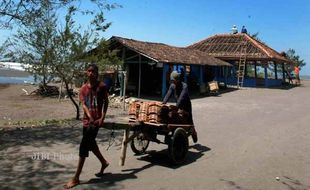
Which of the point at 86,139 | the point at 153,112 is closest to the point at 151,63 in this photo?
the point at 153,112

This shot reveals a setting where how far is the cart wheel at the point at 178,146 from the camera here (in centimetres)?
786

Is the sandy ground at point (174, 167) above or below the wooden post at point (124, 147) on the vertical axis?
below

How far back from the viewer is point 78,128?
1234 centimetres

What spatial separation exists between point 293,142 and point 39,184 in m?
7.16

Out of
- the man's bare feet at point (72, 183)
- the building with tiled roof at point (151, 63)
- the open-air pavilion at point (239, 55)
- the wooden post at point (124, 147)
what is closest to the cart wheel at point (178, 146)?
the wooden post at point (124, 147)

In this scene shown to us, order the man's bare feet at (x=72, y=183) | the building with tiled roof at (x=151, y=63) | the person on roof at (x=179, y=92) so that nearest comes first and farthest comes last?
the man's bare feet at (x=72, y=183)
the person on roof at (x=179, y=92)
the building with tiled roof at (x=151, y=63)

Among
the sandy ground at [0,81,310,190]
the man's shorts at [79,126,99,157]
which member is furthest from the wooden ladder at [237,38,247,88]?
the man's shorts at [79,126,99,157]

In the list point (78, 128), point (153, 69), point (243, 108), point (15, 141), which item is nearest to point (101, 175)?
point (15, 141)

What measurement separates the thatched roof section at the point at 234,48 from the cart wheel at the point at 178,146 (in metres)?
28.1

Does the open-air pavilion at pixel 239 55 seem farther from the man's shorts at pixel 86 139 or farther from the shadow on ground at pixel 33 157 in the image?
the man's shorts at pixel 86 139

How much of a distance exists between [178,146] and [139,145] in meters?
1.06

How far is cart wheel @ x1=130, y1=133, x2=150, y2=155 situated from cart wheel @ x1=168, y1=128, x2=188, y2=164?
0.87 m

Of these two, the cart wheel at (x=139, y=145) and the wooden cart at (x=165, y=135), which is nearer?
the wooden cart at (x=165, y=135)

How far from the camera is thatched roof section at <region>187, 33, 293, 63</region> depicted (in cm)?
3599
